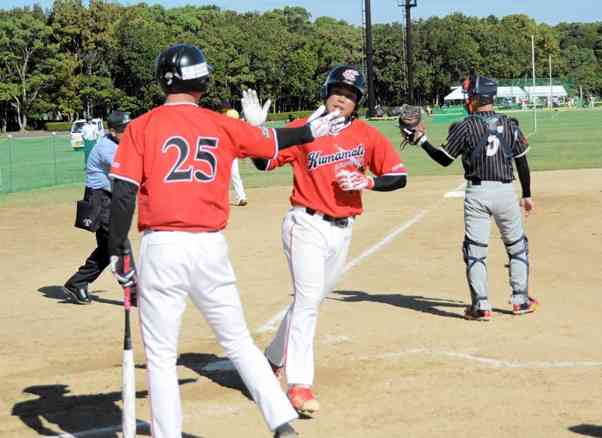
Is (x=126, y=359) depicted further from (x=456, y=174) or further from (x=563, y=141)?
(x=563, y=141)

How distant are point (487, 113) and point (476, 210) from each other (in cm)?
92

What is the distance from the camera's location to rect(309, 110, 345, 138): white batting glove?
5539mm

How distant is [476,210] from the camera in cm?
912

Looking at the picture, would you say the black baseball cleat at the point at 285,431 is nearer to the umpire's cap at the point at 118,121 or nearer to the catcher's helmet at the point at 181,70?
the catcher's helmet at the point at 181,70

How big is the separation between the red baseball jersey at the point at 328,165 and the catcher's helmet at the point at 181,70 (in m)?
1.35

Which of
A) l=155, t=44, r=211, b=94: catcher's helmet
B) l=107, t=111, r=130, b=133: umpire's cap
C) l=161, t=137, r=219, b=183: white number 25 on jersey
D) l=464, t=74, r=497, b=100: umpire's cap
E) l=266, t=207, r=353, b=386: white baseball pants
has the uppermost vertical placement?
l=155, t=44, r=211, b=94: catcher's helmet

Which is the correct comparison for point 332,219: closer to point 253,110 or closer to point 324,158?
point 324,158

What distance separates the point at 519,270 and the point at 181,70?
5.10 metres

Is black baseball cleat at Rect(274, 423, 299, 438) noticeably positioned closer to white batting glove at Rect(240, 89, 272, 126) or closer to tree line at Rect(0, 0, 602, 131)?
white batting glove at Rect(240, 89, 272, 126)

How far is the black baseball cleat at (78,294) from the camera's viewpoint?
34.5 feet

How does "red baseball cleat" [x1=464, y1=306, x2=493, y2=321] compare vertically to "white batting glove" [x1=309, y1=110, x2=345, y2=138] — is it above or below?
below

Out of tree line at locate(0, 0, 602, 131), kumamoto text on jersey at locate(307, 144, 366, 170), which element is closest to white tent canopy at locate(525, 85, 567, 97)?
tree line at locate(0, 0, 602, 131)

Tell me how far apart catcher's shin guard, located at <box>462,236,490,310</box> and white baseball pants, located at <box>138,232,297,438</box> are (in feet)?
13.7

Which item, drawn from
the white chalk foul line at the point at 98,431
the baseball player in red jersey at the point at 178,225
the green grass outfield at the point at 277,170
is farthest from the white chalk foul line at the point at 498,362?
the green grass outfield at the point at 277,170
